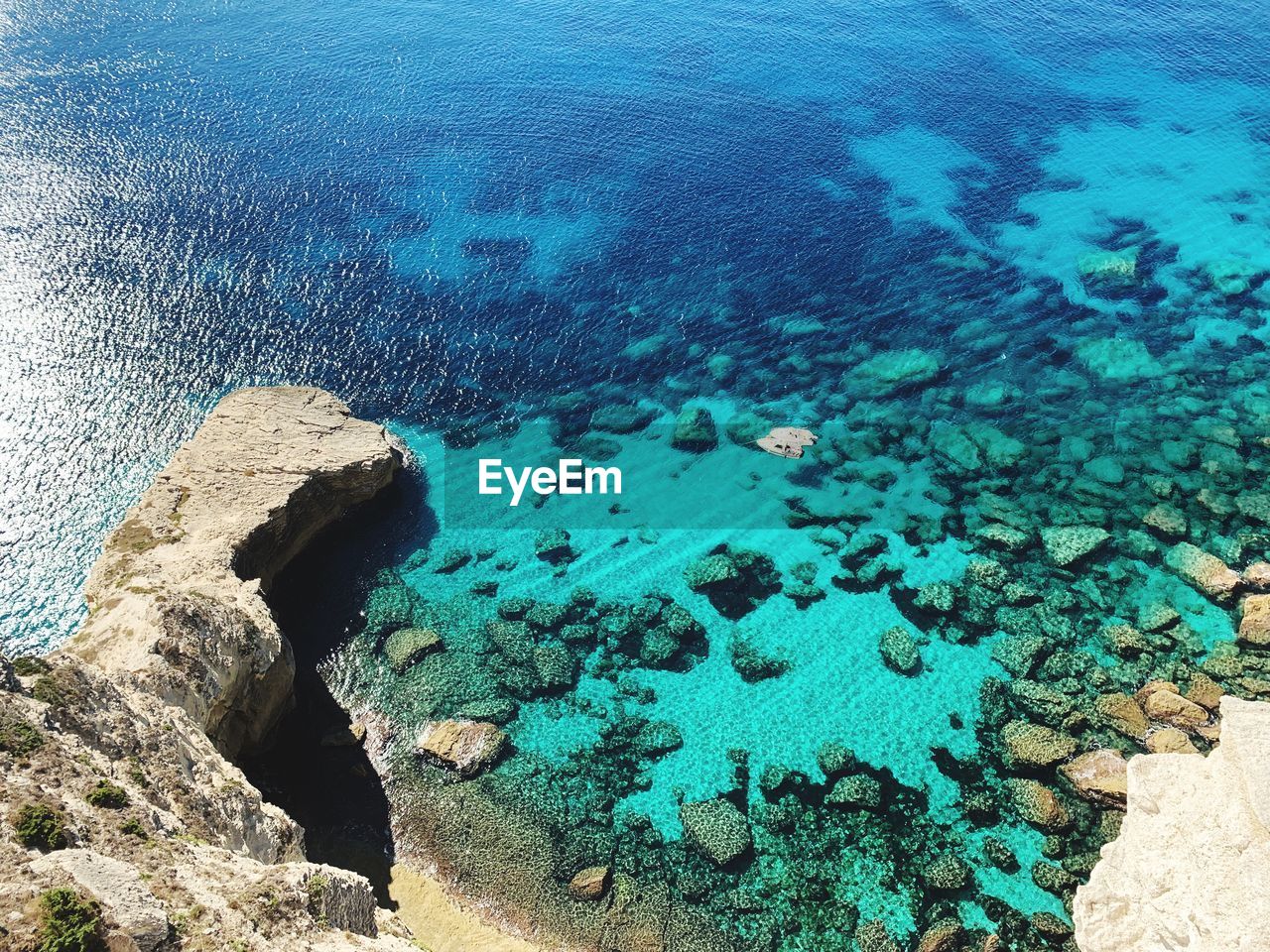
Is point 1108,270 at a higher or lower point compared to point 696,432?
higher

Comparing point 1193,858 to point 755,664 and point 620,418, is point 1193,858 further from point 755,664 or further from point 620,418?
point 620,418

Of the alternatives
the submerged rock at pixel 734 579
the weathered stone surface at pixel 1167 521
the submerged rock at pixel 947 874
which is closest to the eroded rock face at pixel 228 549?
the submerged rock at pixel 734 579

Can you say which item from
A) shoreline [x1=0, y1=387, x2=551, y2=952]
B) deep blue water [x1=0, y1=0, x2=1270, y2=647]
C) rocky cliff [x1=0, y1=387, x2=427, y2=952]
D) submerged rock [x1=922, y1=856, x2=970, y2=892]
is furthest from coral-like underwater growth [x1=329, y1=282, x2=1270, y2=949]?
deep blue water [x1=0, y1=0, x2=1270, y2=647]

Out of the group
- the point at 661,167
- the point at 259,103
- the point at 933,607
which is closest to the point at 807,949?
the point at 933,607

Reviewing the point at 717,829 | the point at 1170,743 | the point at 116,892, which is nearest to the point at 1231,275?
the point at 1170,743

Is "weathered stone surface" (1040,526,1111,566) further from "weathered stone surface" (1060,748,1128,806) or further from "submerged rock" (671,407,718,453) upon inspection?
"submerged rock" (671,407,718,453)

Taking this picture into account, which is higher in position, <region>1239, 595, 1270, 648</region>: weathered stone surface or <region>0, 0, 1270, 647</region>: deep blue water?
<region>0, 0, 1270, 647</region>: deep blue water
